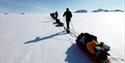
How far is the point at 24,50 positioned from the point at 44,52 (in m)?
1.00

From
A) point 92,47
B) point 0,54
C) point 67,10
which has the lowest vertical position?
point 0,54

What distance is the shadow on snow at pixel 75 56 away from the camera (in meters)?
5.94

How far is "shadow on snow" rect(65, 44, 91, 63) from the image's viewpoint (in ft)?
19.5

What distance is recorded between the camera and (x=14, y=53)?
6605 mm

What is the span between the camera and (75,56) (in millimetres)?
6406

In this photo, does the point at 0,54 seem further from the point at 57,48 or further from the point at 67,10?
the point at 67,10

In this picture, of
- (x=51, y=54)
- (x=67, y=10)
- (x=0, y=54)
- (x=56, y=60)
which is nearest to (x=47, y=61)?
(x=56, y=60)

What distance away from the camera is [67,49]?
734 cm

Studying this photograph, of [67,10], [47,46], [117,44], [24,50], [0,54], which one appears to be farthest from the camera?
[67,10]

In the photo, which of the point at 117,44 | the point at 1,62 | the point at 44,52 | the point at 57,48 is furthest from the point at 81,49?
the point at 1,62

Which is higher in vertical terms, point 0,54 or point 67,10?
point 67,10

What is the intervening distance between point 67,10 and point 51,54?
20.7ft

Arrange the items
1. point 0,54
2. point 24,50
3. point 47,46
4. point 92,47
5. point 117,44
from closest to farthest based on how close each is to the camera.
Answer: point 92,47 < point 0,54 < point 24,50 < point 47,46 < point 117,44

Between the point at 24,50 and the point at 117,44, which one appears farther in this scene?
the point at 117,44
